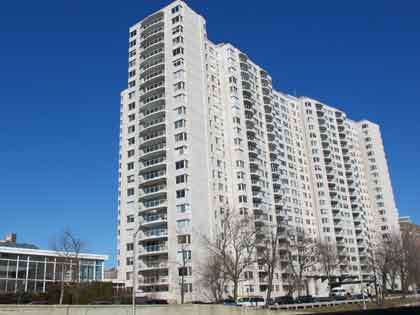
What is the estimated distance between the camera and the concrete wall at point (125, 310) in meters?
36.5

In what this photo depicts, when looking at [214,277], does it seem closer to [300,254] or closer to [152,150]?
[152,150]

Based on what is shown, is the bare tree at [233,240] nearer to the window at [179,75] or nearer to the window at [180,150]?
the window at [180,150]

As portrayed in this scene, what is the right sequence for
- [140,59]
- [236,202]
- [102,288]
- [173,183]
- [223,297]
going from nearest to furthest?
[102,288], [223,297], [173,183], [236,202], [140,59]

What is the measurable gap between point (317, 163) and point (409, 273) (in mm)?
42228

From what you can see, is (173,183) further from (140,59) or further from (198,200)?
(140,59)

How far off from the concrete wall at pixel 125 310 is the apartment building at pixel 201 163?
21394mm

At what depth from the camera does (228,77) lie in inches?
4240

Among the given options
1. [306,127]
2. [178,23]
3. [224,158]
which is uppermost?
[178,23]

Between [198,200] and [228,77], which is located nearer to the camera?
[198,200]

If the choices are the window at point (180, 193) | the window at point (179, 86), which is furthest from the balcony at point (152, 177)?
the window at point (179, 86)

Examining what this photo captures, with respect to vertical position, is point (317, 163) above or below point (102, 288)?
above

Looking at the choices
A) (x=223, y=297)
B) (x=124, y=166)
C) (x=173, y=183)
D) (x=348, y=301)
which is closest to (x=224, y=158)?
(x=173, y=183)

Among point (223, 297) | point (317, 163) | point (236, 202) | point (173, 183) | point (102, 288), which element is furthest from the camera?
point (317, 163)

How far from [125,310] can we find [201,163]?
4901 cm
